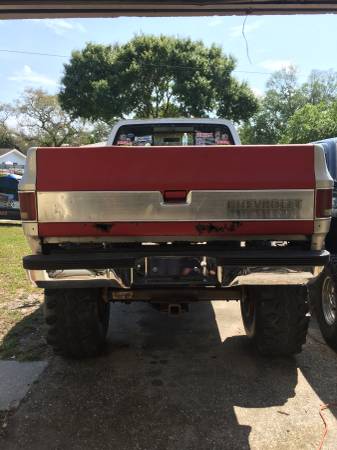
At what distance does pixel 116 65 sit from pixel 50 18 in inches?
826

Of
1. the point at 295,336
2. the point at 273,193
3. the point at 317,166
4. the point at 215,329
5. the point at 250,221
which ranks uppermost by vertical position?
the point at 317,166

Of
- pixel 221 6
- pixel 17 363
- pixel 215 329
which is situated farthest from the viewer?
pixel 215 329

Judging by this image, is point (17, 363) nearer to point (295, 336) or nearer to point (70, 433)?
point (70, 433)

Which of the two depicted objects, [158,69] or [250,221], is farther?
[158,69]

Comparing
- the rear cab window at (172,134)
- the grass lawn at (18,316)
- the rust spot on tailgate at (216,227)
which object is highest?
the rear cab window at (172,134)

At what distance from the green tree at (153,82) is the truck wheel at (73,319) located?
836 inches

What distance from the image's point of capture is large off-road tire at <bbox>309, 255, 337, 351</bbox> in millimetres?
4016

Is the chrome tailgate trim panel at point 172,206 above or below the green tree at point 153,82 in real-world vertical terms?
below

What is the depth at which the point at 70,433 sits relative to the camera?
2775mm

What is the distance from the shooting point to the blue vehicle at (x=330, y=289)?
159 inches

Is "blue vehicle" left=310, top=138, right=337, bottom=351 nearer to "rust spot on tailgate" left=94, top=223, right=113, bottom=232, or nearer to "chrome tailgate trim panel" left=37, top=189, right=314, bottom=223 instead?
"chrome tailgate trim panel" left=37, top=189, right=314, bottom=223

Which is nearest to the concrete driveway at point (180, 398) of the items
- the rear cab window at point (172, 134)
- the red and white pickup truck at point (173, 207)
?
the red and white pickup truck at point (173, 207)

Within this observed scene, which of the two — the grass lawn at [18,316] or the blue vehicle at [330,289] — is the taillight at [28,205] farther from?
the blue vehicle at [330,289]

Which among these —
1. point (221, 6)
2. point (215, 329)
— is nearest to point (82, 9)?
point (221, 6)
